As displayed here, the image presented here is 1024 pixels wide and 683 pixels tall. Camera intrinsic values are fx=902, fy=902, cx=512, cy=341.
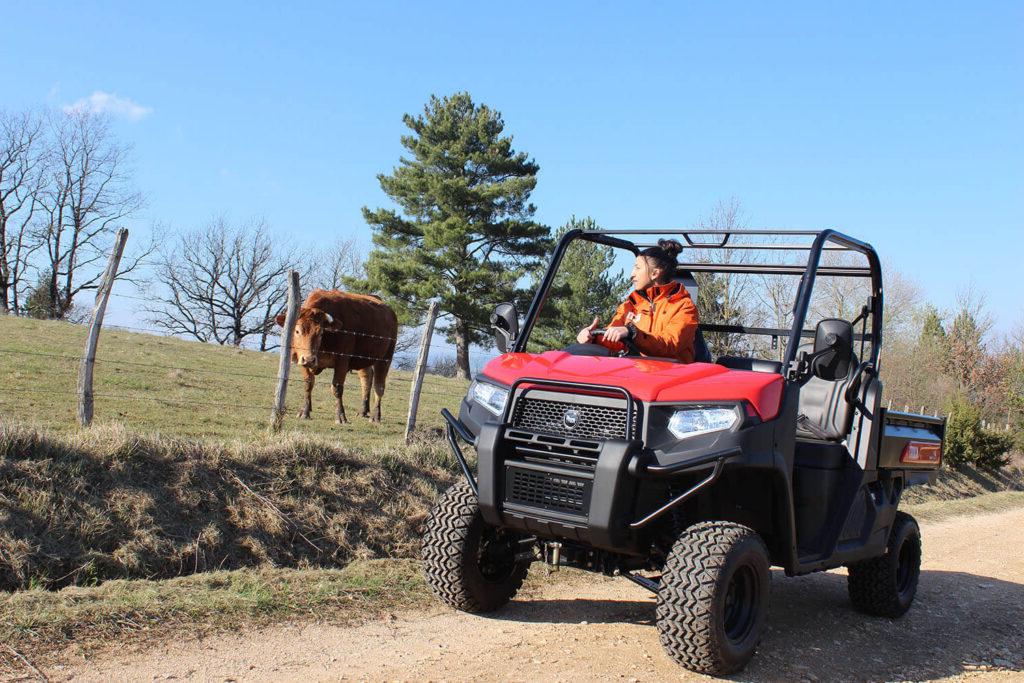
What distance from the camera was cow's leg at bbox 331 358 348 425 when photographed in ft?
44.2

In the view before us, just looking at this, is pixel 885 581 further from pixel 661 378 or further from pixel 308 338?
pixel 308 338

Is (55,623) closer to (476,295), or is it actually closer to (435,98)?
(476,295)

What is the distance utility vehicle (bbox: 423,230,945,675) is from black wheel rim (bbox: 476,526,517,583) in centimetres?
1

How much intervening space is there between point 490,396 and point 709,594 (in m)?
1.79

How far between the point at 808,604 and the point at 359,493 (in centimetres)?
418

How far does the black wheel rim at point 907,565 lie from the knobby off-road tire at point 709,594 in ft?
9.36

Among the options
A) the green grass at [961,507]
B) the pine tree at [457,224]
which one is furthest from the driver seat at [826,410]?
the pine tree at [457,224]

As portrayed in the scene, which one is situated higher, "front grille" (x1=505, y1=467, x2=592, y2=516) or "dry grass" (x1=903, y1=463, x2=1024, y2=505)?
"front grille" (x1=505, y1=467, x2=592, y2=516)

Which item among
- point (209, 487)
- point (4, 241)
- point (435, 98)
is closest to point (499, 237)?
point (435, 98)

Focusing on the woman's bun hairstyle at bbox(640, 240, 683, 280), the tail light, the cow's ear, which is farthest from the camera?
the cow's ear

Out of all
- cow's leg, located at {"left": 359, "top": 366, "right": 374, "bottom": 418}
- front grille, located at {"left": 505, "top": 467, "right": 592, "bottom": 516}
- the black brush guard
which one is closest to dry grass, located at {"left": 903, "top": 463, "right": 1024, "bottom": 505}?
cow's leg, located at {"left": 359, "top": 366, "right": 374, "bottom": 418}

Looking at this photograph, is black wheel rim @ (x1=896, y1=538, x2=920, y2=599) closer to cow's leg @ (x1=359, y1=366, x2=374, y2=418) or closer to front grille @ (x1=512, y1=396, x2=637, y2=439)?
front grille @ (x1=512, y1=396, x2=637, y2=439)

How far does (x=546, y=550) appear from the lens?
577 cm

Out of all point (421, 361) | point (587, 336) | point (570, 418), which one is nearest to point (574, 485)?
point (570, 418)
